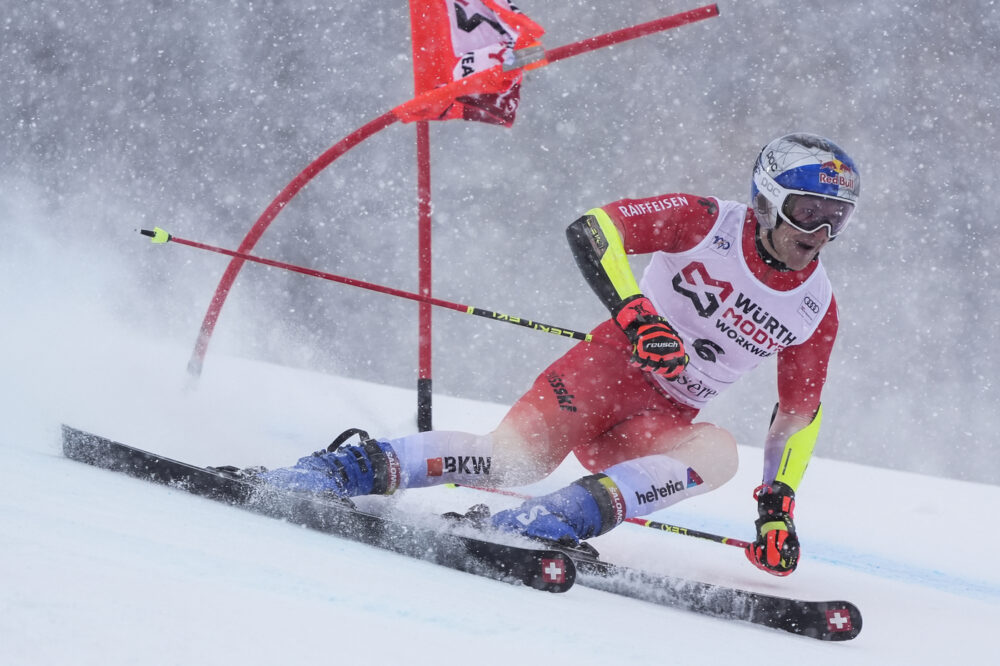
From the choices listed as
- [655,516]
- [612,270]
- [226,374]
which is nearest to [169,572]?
[612,270]

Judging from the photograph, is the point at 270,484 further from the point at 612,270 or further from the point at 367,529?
the point at 612,270

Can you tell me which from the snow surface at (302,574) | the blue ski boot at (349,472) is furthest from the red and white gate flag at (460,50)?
the blue ski boot at (349,472)

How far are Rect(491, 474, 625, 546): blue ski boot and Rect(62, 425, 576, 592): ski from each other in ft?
0.65

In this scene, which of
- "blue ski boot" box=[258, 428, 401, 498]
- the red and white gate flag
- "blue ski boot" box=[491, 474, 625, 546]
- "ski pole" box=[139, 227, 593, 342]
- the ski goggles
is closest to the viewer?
"blue ski boot" box=[491, 474, 625, 546]

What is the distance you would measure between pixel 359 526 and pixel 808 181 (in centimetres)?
148

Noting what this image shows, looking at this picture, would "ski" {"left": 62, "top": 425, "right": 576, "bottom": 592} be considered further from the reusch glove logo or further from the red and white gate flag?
the red and white gate flag

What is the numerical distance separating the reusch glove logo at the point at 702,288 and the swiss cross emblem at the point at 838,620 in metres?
0.92

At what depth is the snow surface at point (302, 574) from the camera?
110 cm

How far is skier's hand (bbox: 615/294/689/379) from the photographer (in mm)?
2221

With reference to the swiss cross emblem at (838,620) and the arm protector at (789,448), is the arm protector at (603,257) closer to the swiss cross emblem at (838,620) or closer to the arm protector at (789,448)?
the arm protector at (789,448)

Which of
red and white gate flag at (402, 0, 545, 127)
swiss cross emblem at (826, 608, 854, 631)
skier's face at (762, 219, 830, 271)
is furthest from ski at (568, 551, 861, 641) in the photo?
red and white gate flag at (402, 0, 545, 127)

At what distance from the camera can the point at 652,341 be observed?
2.23 meters

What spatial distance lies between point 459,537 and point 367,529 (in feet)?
0.77

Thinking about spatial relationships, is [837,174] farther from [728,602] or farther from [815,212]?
[728,602]
